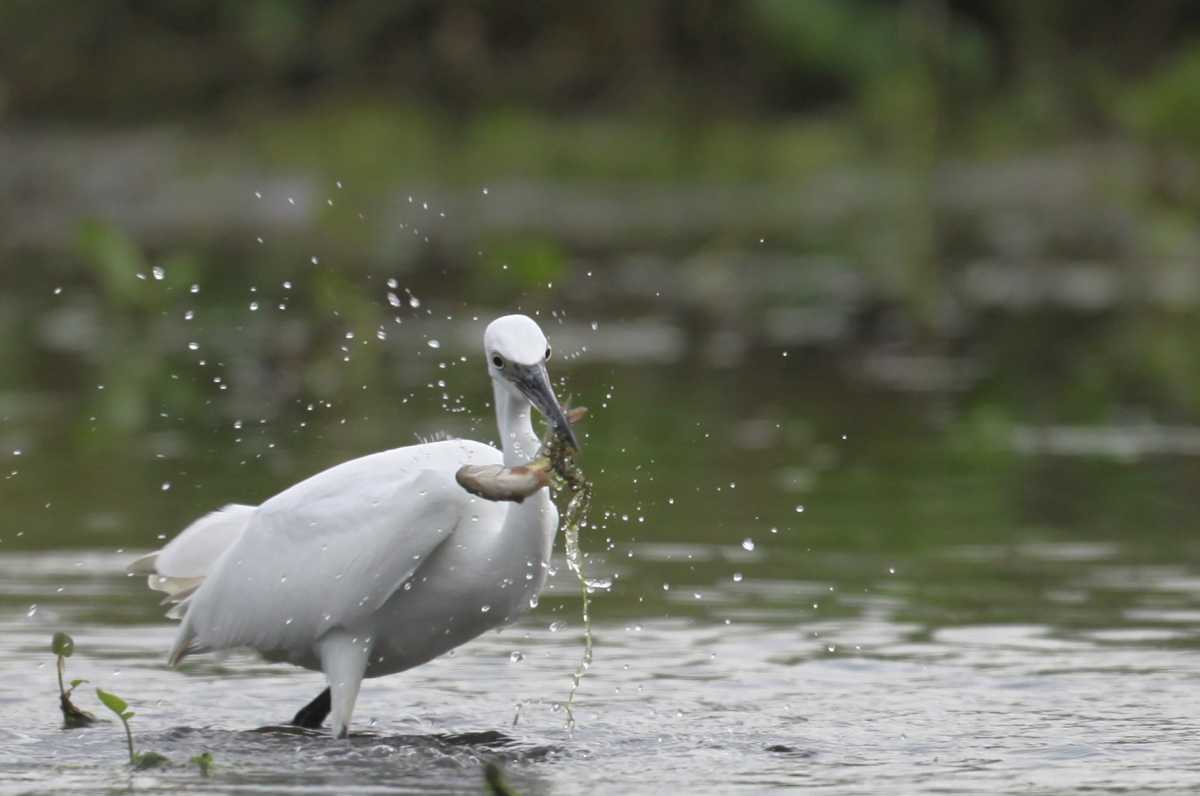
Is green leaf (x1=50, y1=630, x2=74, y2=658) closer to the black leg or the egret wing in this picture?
the egret wing

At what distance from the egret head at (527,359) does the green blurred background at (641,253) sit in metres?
3.05

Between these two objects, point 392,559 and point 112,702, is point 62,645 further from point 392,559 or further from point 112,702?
point 392,559

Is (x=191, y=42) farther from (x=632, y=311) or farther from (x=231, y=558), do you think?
(x=231, y=558)

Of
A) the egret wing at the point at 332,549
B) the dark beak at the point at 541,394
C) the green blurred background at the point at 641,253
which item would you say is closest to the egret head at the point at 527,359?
the dark beak at the point at 541,394

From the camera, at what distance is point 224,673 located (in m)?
6.93

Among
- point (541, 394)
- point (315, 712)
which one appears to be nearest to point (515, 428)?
point (541, 394)

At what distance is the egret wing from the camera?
581cm

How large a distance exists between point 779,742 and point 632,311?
11704 mm

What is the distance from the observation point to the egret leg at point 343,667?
5863mm

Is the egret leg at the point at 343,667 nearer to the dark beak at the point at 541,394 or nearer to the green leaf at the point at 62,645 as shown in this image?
the green leaf at the point at 62,645

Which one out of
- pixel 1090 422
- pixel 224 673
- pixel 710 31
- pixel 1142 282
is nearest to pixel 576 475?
pixel 224 673

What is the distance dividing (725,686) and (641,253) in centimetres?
1650

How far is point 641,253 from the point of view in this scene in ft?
74.9

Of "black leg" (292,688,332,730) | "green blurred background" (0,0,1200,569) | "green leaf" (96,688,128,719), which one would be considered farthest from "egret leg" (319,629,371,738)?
"green blurred background" (0,0,1200,569)
